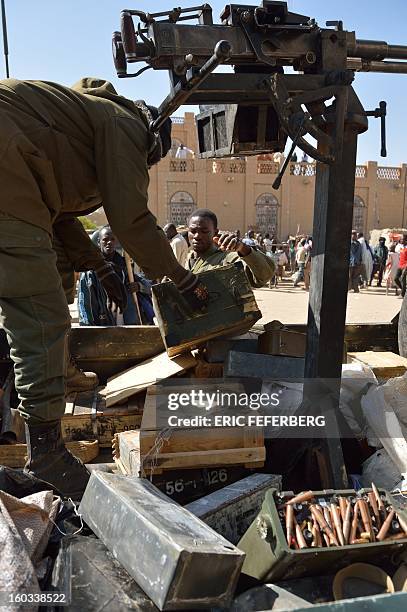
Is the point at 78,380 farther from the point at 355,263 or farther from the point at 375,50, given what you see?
the point at 355,263

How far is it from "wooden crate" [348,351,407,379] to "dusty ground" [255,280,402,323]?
21.1 feet

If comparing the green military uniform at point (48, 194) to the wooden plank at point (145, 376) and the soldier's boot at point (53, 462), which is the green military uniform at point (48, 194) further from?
the wooden plank at point (145, 376)

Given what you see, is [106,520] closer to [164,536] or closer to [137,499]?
[137,499]

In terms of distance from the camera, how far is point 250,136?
321cm

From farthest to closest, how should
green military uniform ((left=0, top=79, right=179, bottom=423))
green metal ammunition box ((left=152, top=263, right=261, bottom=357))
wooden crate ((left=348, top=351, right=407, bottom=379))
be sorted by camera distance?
1. wooden crate ((left=348, top=351, right=407, bottom=379))
2. green metal ammunition box ((left=152, top=263, right=261, bottom=357))
3. green military uniform ((left=0, top=79, right=179, bottom=423))

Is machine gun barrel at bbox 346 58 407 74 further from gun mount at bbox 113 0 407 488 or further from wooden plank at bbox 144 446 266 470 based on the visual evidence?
wooden plank at bbox 144 446 266 470

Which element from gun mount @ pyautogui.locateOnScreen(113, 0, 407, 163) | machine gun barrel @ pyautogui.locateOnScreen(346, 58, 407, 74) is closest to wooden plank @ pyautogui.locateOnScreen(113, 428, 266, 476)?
gun mount @ pyautogui.locateOnScreen(113, 0, 407, 163)

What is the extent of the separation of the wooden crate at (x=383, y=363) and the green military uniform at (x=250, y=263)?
87 centimetres

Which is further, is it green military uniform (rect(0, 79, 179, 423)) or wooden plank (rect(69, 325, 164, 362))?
wooden plank (rect(69, 325, 164, 362))

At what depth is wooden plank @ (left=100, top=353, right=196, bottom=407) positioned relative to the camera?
11.2 feet

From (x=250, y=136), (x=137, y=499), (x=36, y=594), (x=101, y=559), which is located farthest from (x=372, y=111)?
(x=36, y=594)

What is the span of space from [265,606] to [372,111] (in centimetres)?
257

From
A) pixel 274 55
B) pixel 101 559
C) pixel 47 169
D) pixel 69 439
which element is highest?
pixel 274 55

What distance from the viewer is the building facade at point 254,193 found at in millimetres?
34812
